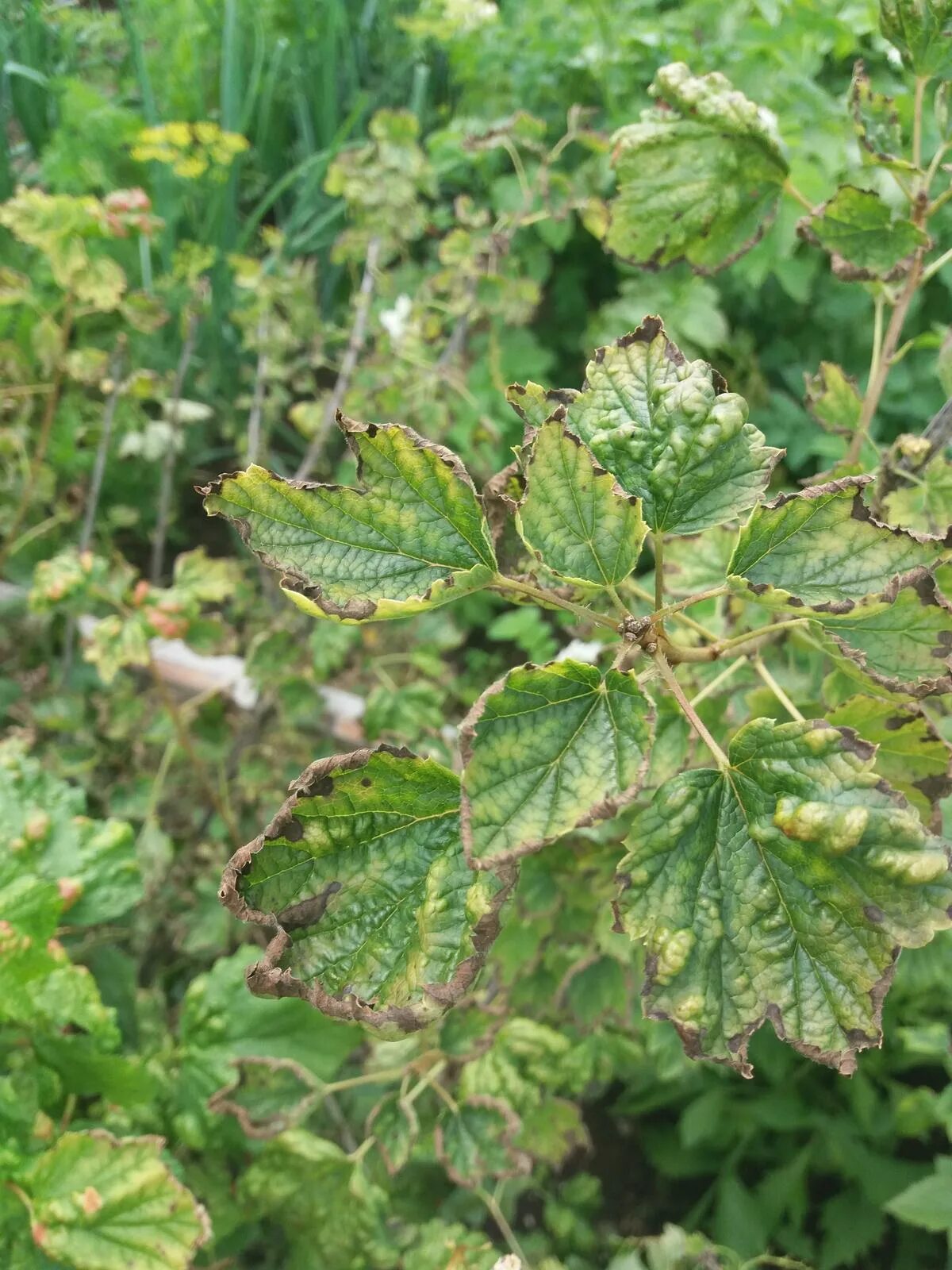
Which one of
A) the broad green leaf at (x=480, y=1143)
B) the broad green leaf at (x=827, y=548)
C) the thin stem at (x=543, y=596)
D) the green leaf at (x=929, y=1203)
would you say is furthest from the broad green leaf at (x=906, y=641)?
the green leaf at (x=929, y=1203)

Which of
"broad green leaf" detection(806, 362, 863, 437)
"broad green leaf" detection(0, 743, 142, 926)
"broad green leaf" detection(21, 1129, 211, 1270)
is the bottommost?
→ "broad green leaf" detection(21, 1129, 211, 1270)

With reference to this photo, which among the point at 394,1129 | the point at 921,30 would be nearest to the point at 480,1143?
the point at 394,1129

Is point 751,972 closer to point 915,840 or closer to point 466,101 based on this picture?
point 915,840

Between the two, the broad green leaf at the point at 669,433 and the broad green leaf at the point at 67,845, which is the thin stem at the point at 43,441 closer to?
the broad green leaf at the point at 67,845

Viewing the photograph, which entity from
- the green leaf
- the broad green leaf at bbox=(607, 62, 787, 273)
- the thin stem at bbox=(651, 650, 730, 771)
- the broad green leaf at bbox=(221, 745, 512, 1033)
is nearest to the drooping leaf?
the broad green leaf at bbox=(221, 745, 512, 1033)

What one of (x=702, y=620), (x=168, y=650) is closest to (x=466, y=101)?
(x=168, y=650)

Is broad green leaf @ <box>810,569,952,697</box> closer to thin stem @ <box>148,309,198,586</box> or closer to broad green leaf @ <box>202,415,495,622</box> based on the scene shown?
broad green leaf @ <box>202,415,495,622</box>
